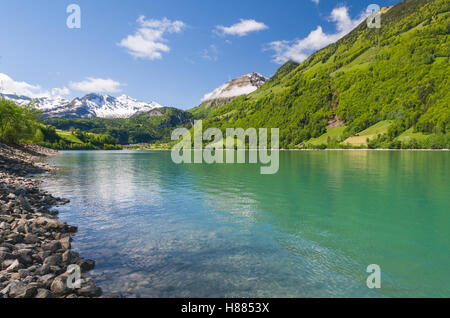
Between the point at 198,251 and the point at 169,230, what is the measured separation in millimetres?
4898

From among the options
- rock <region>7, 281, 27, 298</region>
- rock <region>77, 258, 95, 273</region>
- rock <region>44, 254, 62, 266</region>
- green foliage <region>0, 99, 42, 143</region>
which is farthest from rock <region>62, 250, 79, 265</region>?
green foliage <region>0, 99, 42, 143</region>

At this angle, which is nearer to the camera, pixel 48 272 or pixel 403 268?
pixel 48 272

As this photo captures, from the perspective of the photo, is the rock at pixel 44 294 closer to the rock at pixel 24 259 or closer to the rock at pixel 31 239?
the rock at pixel 24 259

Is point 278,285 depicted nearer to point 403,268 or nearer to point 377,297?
point 377,297

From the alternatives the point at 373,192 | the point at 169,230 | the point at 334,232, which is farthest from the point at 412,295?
the point at 373,192

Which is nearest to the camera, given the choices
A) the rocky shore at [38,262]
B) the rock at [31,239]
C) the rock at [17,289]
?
the rock at [17,289]

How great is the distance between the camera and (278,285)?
11.5 meters

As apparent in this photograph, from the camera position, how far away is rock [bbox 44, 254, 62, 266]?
12.1 m

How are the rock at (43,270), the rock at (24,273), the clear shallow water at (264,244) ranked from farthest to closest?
the clear shallow water at (264,244), the rock at (43,270), the rock at (24,273)

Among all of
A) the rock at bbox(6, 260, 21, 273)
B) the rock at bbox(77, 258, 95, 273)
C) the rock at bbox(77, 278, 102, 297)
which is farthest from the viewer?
the rock at bbox(77, 258, 95, 273)

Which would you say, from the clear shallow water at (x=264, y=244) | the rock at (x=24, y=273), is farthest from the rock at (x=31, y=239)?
the rock at (x=24, y=273)

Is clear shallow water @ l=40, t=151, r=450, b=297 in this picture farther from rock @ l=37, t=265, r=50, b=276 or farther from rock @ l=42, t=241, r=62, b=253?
rock @ l=37, t=265, r=50, b=276

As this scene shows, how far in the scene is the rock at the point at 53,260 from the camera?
477 inches

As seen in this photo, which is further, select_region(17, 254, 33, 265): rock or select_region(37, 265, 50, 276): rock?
select_region(17, 254, 33, 265): rock
